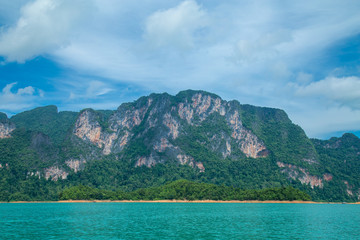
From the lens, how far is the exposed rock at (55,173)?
18594cm

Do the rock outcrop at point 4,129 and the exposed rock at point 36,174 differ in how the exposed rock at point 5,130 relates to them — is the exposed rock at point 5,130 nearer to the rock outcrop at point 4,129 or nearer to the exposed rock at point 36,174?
the rock outcrop at point 4,129

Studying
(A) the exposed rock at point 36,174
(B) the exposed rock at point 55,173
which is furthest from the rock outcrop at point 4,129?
(B) the exposed rock at point 55,173

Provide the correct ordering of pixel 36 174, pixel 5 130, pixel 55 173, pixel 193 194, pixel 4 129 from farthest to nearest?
pixel 5 130 → pixel 4 129 → pixel 55 173 → pixel 36 174 → pixel 193 194

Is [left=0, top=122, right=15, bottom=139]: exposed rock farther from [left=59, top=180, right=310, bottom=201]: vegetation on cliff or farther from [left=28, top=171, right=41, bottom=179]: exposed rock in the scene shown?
[left=59, top=180, right=310, bottom=201]: vegetation on cliff

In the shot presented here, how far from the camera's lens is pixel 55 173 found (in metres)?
189

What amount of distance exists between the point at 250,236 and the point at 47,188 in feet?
499

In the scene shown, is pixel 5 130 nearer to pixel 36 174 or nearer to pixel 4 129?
pixel 4 129

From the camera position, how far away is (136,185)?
190875 millimetres

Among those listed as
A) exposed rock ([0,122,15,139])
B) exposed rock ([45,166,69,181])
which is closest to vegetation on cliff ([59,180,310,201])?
exposed rock ([45,166,69,181])

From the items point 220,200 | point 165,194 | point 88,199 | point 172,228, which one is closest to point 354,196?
point 220,200

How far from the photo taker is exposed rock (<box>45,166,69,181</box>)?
610 ft

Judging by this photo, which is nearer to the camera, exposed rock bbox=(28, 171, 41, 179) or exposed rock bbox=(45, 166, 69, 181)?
exposed rock bbox=(28, 171, 41, 179)

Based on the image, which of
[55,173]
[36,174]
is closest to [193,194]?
[55,173]

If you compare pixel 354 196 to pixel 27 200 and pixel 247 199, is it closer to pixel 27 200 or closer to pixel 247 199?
pixel 247 199
